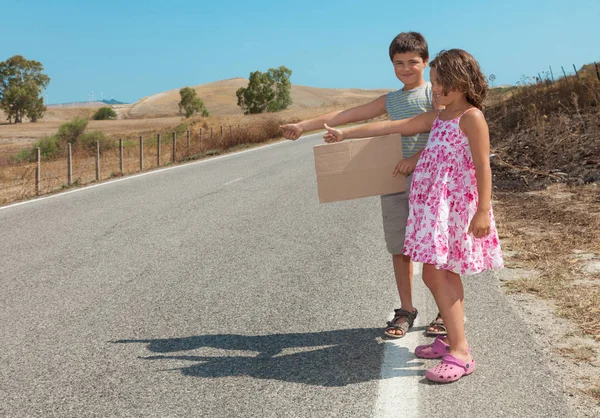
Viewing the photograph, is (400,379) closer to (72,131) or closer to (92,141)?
(92,141)

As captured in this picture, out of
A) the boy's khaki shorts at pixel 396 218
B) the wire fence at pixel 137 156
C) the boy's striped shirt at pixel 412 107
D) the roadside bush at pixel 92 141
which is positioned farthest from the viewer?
the roadside bush at pixel 92 141

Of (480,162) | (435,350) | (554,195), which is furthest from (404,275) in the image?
(554,195)

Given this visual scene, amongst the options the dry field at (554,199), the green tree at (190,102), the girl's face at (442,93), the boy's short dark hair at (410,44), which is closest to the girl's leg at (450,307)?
the dry field at (554,199)

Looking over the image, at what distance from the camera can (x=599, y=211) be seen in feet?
29.0

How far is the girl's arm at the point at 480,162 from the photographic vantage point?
347 centimetres

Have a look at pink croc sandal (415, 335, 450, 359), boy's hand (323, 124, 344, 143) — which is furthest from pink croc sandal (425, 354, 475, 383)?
boy's hand (323, 124, 344, 143)

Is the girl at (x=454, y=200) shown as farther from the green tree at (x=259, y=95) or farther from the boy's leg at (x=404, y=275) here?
the green tree at (x=259, y=95)

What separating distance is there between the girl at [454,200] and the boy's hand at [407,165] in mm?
165

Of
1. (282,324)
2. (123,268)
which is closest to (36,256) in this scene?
(123,268)

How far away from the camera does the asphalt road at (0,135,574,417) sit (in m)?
3.44

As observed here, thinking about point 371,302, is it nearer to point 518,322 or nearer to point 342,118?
point 518,322

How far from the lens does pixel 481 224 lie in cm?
350

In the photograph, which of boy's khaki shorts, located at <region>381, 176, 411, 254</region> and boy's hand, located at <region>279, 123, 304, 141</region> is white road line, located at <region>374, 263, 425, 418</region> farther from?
boy's hand, located at <region>279, 123, 304, 141</region>

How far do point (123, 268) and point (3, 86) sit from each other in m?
121
